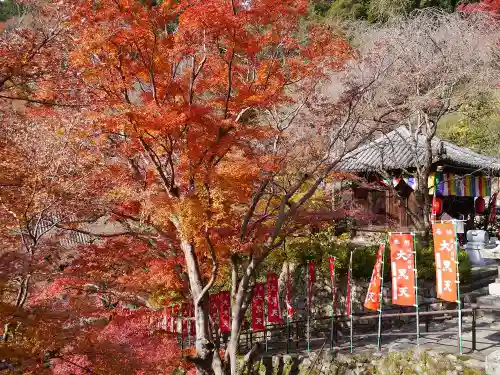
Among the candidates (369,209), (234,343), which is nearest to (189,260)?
(234,343)

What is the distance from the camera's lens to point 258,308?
14477 millimetres

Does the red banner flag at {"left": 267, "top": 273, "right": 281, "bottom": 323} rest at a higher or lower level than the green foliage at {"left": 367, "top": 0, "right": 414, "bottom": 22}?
lower

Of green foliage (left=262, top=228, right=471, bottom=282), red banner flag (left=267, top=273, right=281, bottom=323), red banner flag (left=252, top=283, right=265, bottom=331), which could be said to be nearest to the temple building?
green foliage (left=262, top=228, right=471, bottom=282)

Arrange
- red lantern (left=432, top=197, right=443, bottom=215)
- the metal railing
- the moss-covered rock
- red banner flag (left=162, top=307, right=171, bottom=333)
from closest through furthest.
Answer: the moss-covered rock, the metal railing, red banner flag (left=162, top=307, right=171, bottom=333), red lantern (left=432, top=197, right=443, bottom=215)

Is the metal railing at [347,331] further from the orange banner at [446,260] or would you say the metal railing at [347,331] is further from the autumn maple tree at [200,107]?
the autumn maple tree at [200,107]

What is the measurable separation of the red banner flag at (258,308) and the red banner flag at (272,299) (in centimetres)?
25

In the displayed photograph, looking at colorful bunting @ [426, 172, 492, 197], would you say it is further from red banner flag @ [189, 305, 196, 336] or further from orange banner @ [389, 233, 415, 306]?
red banner flag @ [189, 305, 196, 336]

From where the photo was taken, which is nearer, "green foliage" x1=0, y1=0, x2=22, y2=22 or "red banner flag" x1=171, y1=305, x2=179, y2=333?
"red banner flag" x1=171, y1=305, x2=179, y2=333

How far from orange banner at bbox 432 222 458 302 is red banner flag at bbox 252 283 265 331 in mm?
5676

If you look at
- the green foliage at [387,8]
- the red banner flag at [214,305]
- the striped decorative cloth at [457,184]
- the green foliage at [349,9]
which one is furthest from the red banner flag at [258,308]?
the green foliage at [349,9]

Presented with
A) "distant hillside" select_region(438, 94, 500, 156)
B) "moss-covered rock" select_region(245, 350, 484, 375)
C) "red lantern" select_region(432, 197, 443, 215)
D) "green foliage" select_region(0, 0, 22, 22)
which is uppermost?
"green foliage" select_region(0, 0, 22, 22)

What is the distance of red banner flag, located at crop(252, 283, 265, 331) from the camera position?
14.2 m

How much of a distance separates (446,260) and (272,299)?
578 centimetres

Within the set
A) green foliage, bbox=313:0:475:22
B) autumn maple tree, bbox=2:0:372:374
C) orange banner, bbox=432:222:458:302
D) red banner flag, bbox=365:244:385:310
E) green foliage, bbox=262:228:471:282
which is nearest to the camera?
autumn maple tree, bbox=2:0:372:374
